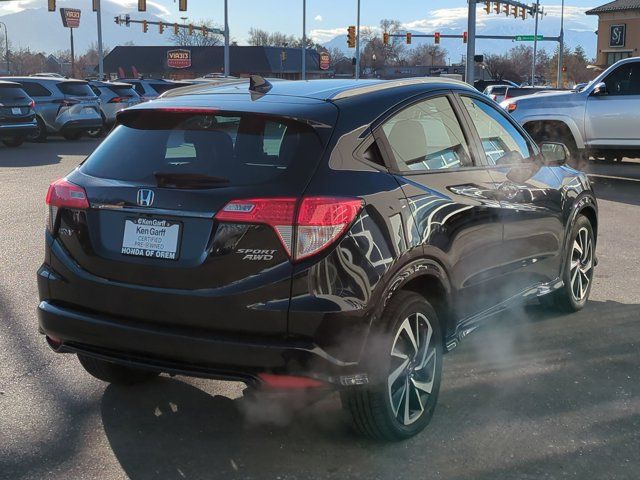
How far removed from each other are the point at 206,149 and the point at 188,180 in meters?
0.22

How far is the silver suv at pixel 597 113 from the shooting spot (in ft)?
42.2

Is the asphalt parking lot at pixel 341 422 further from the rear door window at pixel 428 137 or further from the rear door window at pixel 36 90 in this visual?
the rear door window at pixel 36 90

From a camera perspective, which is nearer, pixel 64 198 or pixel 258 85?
pixel 64 198

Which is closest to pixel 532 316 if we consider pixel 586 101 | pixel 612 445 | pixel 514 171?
pixel 514 171

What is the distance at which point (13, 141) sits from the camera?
19703 mm

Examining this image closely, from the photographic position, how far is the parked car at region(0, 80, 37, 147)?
18.4 metres

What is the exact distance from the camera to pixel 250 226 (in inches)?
126

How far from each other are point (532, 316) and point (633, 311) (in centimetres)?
79

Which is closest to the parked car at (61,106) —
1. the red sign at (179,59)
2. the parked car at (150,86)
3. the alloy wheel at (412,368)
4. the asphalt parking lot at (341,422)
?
the parked car at (150,86)

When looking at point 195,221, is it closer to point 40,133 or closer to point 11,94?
point 11,94

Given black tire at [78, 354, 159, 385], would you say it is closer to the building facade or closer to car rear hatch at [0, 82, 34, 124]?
car rear hatch at [0, 82, 34, 124]

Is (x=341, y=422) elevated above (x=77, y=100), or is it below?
below

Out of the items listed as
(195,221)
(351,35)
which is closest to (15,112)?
(195,221)

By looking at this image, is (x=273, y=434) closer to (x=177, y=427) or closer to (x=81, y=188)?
(x=177, y=427)
